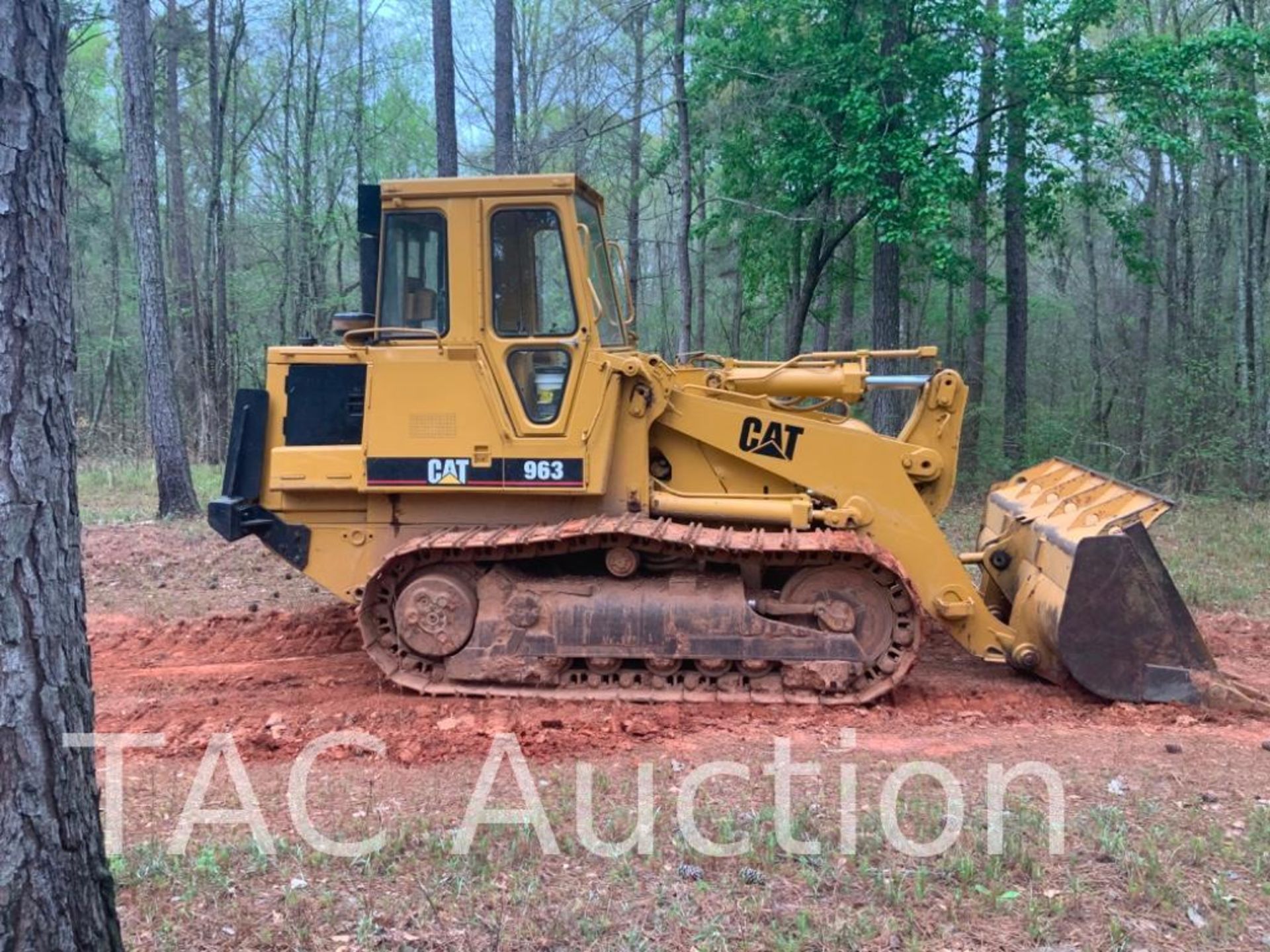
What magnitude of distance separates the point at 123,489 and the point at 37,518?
529 inches

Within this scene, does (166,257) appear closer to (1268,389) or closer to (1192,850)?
(1268,389)

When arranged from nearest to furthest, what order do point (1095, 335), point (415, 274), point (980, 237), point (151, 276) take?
point (415, 274) < point (151, 276) < point (980, 237) < point (1095, 335)

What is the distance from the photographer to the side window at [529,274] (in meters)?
6.02

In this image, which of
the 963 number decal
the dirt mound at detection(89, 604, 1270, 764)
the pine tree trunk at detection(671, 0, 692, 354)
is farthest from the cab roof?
the pine tree trunk at detection(671, 0, 692, 354)

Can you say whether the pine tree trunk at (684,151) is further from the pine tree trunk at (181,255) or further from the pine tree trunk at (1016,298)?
the pine tree trunk at (181,255)

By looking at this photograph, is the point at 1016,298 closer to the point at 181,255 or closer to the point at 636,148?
the point at 636,148

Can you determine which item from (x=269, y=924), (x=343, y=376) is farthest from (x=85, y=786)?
(x=343, y=376)

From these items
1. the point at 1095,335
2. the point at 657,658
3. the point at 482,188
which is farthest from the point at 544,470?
the point at 1095,335

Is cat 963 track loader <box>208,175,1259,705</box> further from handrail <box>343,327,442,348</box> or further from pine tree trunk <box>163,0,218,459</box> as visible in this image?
pine tree trunk <box>163,0,218,459</box>

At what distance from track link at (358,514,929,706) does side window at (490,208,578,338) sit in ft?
3.89

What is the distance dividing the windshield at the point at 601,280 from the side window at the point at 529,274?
179mm

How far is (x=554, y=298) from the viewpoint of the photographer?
19.9ft

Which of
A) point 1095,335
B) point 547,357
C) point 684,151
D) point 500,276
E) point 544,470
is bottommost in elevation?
point 544,470

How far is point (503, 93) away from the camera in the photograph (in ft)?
45.1
